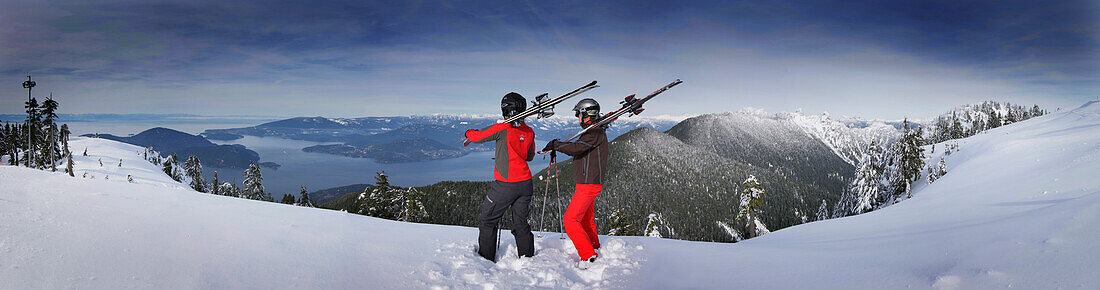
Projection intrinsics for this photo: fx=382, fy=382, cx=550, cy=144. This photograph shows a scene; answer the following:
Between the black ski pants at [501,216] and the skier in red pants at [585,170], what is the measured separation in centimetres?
67

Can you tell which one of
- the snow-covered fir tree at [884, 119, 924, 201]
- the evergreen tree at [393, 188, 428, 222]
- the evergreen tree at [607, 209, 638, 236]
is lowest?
the evergreen tree at [607, 209, 638, 236]

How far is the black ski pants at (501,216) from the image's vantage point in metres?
5.96

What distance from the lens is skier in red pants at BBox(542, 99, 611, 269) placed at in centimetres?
603

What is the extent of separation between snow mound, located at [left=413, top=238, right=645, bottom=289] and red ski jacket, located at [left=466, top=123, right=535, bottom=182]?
130cm

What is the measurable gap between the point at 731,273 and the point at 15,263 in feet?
26.3

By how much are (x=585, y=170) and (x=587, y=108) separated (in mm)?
1057

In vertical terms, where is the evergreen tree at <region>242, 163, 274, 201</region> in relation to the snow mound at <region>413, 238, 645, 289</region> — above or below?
below

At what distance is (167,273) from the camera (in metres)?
3.82

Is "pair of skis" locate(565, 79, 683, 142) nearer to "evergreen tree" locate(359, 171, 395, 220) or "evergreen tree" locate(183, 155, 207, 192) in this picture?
"evergreen tree" locate(359, 171, 395, 220)

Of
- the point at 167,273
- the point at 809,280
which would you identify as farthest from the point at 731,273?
the point at 167,273

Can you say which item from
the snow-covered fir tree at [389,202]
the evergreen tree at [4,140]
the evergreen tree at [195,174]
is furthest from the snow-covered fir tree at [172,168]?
the snow-covered fir tree at [389,202]

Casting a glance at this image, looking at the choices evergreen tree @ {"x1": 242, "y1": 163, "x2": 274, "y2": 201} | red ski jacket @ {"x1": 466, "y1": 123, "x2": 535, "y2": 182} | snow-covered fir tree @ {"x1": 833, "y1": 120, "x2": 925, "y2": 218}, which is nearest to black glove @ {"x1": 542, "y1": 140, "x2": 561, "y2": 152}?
red ski jacket @ {"x1": 466, "y1": 123, "x2": 535, "y2": 182}

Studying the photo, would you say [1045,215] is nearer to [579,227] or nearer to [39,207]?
[579,227]

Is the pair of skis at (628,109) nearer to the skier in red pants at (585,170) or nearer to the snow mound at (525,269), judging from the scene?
the skier in red pants at (585,170)
